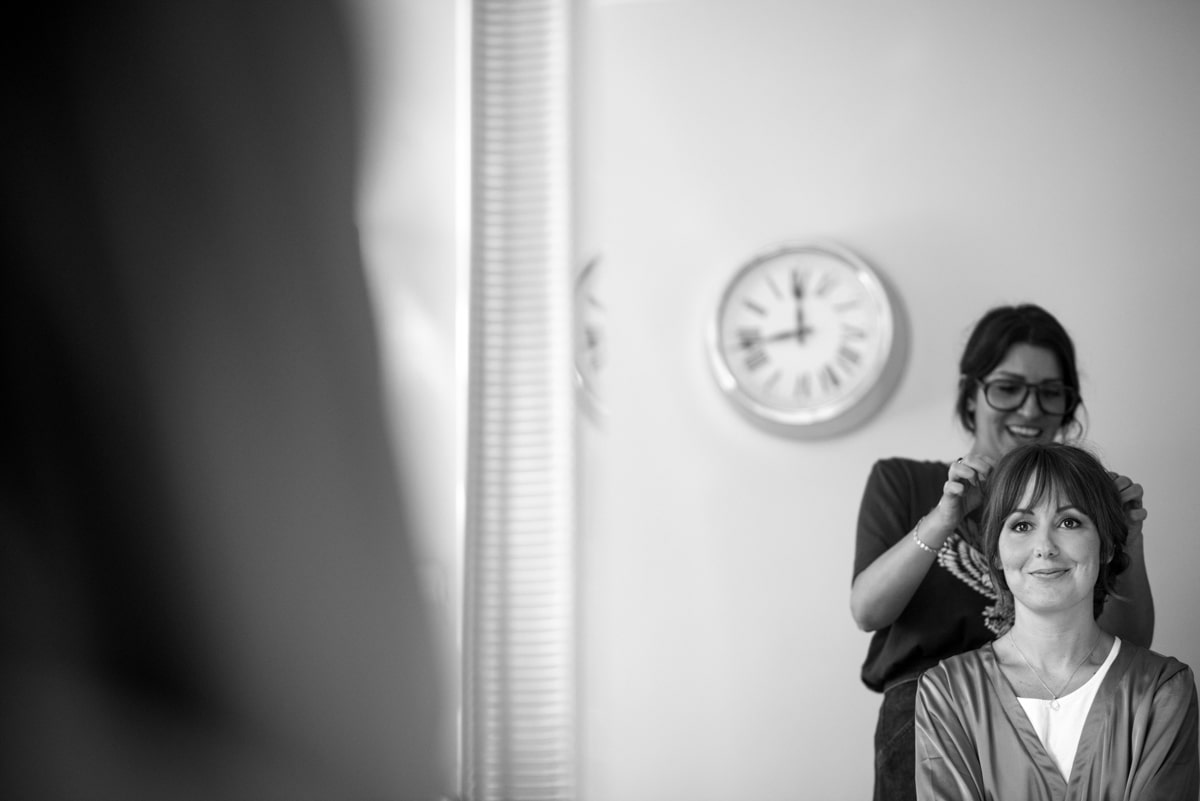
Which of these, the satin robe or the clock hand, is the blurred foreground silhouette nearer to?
the satin robe

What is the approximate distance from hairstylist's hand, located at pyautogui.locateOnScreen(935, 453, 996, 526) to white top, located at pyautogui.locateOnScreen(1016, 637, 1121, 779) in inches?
9.0

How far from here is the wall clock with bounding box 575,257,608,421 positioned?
1685 mm

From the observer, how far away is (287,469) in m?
0.43

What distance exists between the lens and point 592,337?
1777mm

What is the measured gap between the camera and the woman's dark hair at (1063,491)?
3.71 feet

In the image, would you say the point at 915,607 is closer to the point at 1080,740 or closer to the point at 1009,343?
the point at 1080,740

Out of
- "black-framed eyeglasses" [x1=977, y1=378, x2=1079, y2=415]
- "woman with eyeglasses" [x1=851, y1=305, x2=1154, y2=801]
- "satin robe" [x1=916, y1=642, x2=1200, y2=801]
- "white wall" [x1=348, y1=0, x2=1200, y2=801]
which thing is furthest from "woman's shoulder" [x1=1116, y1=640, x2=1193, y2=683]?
"white wall" [x1=348, y1=0, x2=1200, y2=801]

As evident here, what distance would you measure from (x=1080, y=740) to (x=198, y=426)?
104 cm

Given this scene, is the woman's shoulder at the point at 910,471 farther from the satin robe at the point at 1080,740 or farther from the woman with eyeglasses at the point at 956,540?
the satin robe at the point at 1080,740

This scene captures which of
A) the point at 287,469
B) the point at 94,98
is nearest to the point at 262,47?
the point at 94,98

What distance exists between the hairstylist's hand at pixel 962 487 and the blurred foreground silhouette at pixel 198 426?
2.88 ft

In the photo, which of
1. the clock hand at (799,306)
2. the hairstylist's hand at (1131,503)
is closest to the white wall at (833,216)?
the clock hand at (799,306)

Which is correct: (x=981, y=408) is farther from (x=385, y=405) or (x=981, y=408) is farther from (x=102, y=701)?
(x=102, y=701)

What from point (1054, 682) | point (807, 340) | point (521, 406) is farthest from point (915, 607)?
point (521, 406)
